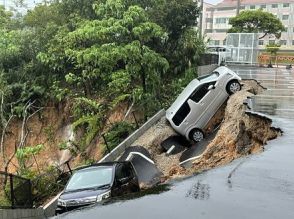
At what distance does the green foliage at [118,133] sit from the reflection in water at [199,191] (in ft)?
48.6

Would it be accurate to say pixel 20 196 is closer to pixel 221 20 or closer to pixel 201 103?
pixel 201 103

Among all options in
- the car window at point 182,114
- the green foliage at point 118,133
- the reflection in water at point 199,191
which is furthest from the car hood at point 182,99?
the reflection in water at point 199,191

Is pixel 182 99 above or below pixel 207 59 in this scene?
below

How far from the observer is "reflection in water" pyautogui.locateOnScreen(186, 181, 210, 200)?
5020 mm

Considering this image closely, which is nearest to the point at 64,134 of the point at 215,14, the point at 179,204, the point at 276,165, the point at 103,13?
the point at 103,13

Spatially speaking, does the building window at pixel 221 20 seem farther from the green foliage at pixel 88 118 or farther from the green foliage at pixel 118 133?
the green foliage at pixel 118 133

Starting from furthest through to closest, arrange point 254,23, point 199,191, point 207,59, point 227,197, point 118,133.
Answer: point 254,23
point 207,59
point 118,133
point 199,191
point 227,197

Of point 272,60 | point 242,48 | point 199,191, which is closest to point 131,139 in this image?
point 199,191

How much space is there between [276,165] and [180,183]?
204 centimetres

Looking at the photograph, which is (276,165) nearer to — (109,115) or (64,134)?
(109,115)

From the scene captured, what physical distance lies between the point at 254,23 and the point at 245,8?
4305 cm

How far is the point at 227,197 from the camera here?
502 cm

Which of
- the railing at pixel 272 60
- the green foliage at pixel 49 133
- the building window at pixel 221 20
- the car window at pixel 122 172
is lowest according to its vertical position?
the green foliage at pixel 49 133

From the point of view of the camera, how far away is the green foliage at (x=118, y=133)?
20562 millimetres
